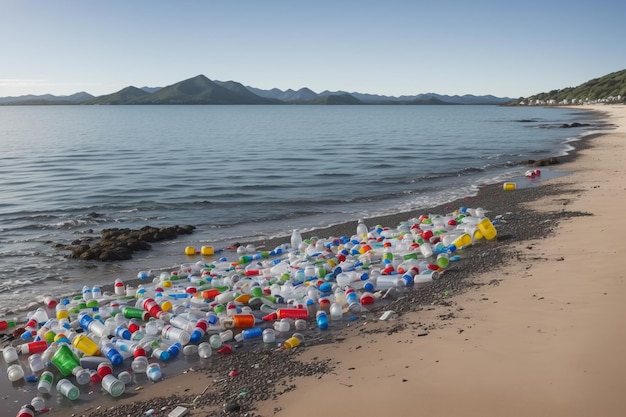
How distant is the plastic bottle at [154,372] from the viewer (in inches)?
243

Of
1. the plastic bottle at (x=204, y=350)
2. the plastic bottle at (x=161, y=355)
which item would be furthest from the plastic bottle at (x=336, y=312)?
the plastic bottle at (x=161, y=355)

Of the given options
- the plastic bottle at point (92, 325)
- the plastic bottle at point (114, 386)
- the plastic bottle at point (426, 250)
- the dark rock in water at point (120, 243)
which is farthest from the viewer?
the dark rock in water at point (120, 243)

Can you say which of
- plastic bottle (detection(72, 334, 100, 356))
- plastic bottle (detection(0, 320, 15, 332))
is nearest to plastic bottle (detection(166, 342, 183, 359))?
plastic bottle (detection(72, 334, 100, 356))

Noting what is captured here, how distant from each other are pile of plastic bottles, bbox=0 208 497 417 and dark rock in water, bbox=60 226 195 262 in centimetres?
193

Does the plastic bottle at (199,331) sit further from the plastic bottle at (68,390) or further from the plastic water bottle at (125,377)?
the plastic bottle at (68,390)

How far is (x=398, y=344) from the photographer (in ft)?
20.5

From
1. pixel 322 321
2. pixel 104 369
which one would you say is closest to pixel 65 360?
pixel 104 369

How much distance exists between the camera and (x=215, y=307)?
27.1 ft

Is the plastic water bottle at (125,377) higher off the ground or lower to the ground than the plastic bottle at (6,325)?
higher

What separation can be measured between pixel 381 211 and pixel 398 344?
11131 millimetres

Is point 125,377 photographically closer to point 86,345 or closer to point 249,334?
point 86,345

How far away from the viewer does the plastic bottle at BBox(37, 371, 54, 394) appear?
6.10 meters

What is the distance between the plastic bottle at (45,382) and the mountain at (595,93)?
129611 millimetres

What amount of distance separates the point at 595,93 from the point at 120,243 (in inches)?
6107
